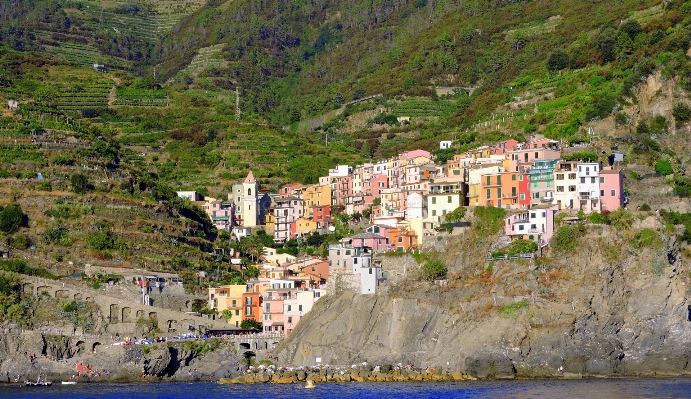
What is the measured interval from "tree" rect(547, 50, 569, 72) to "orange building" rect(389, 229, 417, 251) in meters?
42.5

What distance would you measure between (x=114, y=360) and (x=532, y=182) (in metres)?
32.0

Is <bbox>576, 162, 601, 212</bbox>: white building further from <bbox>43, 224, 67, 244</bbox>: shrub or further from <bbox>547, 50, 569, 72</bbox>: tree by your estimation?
<bbox>547, 50, 569, 72</bbox>: tree

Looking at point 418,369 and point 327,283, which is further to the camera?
point 327,283

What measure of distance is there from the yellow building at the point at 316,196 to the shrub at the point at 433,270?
30.7m

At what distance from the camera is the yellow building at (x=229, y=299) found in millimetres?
102688

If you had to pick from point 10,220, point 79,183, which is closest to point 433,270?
point 79,183

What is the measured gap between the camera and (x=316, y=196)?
125 m

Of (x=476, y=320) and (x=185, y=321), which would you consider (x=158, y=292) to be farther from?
(x=476, y=320)

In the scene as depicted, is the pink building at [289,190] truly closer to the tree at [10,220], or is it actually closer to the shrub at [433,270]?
the tree at [10,220]

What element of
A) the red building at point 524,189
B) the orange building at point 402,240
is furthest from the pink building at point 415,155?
the red building at point 524,189

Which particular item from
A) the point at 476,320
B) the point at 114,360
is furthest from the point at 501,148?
the point at 114,360

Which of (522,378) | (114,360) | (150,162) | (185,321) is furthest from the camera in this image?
(150,162)

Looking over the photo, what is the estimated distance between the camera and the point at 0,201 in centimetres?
10888

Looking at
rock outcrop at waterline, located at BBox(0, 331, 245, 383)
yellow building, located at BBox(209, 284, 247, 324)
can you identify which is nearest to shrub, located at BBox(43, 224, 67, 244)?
yellow building, located at BBox(209, 284, 247, 324)
